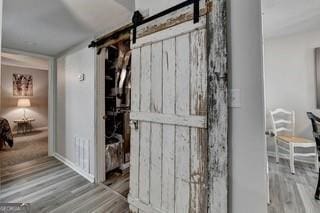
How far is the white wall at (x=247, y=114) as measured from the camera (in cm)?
115

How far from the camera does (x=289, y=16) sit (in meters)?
2.54

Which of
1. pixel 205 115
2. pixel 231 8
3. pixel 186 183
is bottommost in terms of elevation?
pixel 186 183

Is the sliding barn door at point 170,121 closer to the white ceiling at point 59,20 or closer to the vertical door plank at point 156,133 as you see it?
the vertical door plank at point 156,133

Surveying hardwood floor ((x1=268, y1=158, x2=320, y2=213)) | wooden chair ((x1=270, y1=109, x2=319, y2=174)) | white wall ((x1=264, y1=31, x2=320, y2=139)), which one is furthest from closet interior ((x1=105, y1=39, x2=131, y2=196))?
white wall ((x1=264, y1=31, x2=320, y2=139))

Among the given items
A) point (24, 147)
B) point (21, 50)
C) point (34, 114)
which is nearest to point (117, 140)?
point (21, 50)

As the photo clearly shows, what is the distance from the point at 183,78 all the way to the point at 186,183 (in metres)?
0.81

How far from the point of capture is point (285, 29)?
3.02 metres

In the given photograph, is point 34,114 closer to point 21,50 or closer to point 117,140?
point 21,50

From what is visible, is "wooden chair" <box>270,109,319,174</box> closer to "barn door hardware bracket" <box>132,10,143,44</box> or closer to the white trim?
"barn door hardware bracket" <box>132,10,143,44</box>

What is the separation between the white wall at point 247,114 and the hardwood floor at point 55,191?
1.32 m

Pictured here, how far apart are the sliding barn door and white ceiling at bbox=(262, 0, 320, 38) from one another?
5.43 feet

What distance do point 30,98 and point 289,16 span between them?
24.6 feet

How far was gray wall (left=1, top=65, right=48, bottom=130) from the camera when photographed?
5.45m

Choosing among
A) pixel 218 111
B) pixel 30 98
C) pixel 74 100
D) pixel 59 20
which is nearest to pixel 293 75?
pixel 218 111
